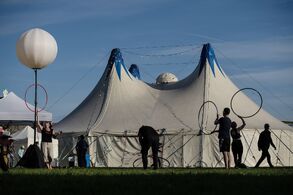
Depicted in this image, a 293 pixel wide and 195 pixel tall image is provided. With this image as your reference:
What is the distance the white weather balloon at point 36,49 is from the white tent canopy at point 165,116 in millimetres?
10145

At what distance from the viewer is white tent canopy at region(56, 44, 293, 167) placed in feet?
87.3

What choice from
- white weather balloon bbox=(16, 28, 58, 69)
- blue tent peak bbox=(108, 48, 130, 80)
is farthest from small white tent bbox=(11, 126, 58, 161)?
white weather balloon bbox=(16, 28, 58, 69)

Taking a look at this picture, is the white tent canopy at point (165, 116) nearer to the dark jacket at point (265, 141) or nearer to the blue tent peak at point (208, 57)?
the blue tent peak at point (208, 57)

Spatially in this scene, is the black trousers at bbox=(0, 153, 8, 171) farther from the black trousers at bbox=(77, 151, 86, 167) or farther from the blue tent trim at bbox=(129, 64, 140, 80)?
the blue tent trim at bbox=(129, 64, 140, 80)

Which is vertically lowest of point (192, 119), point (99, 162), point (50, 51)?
point (99, 162)

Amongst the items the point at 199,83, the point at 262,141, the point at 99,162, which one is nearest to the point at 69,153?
the point at 99,162

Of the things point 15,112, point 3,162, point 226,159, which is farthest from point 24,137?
point 3,162

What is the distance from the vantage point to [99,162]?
27.6 meters

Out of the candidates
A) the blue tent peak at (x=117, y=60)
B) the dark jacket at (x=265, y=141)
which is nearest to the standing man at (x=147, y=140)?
the dark jacket at (x=265, y=141)

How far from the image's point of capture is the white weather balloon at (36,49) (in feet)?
55.4

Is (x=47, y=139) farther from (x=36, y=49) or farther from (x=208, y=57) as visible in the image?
(x=208, y=57)

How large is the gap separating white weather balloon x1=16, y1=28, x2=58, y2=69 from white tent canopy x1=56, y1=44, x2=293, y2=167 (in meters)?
10.1

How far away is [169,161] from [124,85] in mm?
4960
